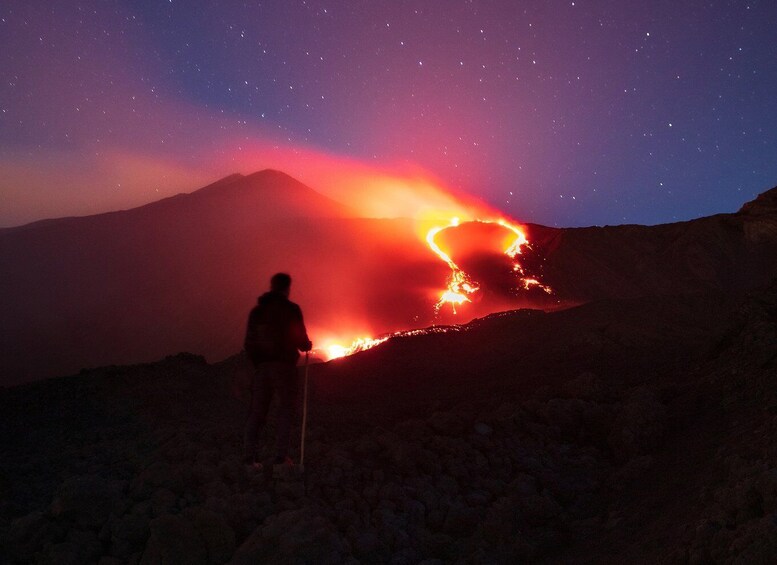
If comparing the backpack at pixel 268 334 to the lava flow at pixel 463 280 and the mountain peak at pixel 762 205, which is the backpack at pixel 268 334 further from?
the mountain peak at pixel 762 205

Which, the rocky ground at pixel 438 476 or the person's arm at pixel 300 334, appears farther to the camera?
the person's arm at pixel 300 334

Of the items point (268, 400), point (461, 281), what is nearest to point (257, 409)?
point (268, 400)

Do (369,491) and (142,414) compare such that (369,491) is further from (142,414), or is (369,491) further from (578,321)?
(578,321)

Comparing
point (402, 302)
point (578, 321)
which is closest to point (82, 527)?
point (578, 321)

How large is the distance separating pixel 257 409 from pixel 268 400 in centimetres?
12

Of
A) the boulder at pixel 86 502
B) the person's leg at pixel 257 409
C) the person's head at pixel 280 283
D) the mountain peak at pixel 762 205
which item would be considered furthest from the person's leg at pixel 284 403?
the mountain peak at pixel 762 205

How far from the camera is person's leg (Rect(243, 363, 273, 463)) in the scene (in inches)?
195

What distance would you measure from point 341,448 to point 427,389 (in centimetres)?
447

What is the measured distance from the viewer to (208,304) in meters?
36.8

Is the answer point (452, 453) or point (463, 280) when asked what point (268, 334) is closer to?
point (452, 453)

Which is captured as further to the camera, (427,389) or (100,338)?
(100,338)

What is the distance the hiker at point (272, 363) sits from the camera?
498 cm

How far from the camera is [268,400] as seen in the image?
5059 mm

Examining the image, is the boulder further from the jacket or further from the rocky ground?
the jacket
